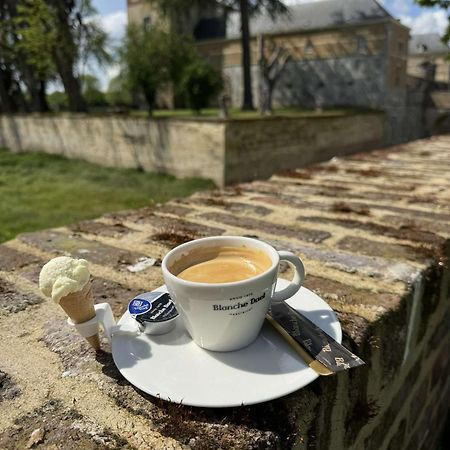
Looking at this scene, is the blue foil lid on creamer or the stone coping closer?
the stone coping

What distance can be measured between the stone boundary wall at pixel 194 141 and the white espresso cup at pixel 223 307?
9.50m

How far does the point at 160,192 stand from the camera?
1059 centimetres

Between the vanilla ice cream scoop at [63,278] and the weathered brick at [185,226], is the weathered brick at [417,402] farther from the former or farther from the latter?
the vanilla ice cream scoop at [63,278]

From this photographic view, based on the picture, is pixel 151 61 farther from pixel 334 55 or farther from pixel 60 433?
pixel 60 433

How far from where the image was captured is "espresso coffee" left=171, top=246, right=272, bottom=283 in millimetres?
1111

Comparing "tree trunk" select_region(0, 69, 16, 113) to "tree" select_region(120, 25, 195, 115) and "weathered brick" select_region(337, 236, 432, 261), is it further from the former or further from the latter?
"weathered brick" select_region(337, 236, 432, 261)

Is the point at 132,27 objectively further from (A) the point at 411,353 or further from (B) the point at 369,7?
(A) the point at 411,353

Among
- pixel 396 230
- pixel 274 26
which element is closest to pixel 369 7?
pixel 274 26

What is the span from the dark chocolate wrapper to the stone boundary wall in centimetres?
940

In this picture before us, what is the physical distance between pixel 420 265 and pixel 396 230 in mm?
503

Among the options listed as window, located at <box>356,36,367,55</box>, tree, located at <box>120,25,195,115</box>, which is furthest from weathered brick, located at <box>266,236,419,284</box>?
window, located at <box>356,36,367,55</box>

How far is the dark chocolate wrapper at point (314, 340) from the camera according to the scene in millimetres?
1023

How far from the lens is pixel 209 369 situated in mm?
1032

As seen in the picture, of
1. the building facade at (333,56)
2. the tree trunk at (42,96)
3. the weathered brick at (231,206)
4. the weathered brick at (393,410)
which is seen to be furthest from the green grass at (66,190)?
the building facade at (333,56)
